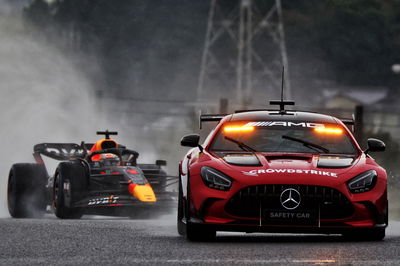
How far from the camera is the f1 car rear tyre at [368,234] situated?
11.6 metres

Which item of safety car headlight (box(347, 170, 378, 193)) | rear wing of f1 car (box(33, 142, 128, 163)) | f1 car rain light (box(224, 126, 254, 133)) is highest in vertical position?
f1 car rain light (box(224, 126, 254, 133))

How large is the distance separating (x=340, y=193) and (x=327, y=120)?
160cm

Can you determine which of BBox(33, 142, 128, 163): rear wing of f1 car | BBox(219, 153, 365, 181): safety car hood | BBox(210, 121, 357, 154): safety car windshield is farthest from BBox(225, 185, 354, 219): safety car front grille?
BBox(33, 142, 128, 163): rear wing of f1 car

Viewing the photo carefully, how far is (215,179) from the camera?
37.8 ft

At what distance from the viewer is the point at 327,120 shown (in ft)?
42.4

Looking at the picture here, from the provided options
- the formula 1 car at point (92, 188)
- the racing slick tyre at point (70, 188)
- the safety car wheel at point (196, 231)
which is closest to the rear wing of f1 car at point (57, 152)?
the formula 1 car at point (92, 188)

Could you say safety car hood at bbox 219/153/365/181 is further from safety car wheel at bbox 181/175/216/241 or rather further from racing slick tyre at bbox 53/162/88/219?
racing slick tyre at bbox 53/162/88/219

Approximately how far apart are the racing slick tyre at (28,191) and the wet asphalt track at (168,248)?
22.5 feet

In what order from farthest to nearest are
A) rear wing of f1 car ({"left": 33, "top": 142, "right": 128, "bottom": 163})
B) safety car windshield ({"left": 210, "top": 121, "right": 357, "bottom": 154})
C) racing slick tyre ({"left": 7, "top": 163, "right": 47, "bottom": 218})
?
rear wing of f1 car ({"left": 33, "top": 142, "right": 128, "bottom": 163}), racing slick tyre ({"left": 7, "top": 163, "right": 47, "bottom": 218}), safety car windshield ({"left": 210, "top": 121, "right": 357, "bottom": 154})

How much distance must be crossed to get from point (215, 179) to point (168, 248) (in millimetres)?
776

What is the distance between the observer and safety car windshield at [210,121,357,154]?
12.4m

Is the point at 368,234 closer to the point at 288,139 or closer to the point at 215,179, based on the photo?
the point at 288,139

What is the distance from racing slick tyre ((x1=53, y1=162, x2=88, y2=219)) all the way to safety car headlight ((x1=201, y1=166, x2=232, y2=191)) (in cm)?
745

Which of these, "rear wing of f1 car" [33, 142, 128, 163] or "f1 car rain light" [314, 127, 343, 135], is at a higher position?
"f1 car rain light" [314, 127, 343, 135]
